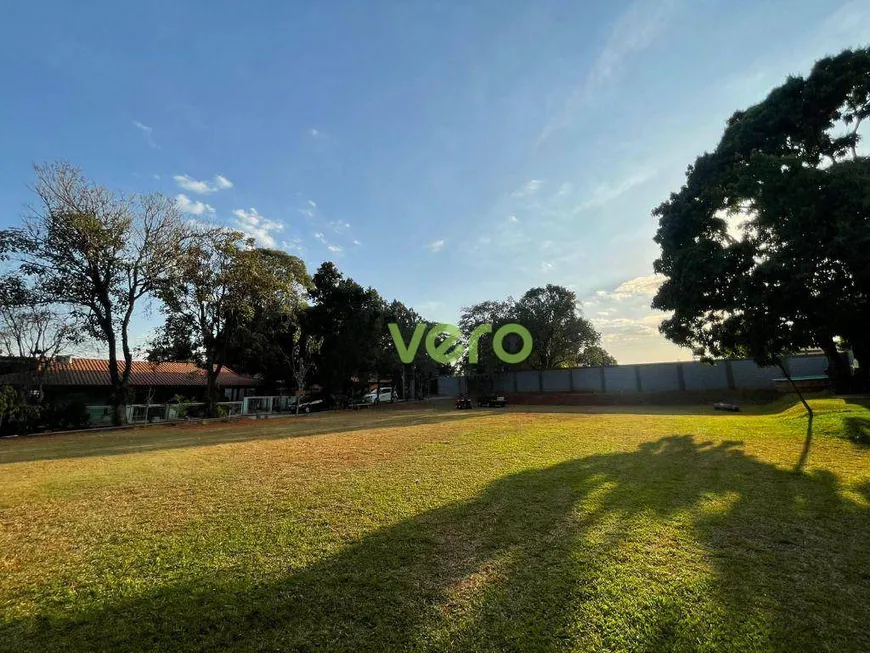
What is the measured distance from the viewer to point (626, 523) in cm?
358

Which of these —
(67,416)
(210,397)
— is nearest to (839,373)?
(210,397)

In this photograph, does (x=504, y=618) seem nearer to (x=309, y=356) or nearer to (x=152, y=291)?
(x=152, y=291)

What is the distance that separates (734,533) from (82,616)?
16.2ft

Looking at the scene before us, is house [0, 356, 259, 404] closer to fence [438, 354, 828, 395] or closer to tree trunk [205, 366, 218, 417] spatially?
tree trunk [205, 366, 218, 417]

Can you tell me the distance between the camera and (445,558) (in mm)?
2971

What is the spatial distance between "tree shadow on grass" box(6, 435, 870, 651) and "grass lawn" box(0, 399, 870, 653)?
0.01m

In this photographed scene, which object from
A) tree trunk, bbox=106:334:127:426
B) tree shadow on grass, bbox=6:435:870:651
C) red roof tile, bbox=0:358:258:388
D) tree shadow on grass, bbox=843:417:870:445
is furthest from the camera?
red roof tile, bbox=0:358:258:388

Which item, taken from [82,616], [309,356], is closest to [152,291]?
[309,356]

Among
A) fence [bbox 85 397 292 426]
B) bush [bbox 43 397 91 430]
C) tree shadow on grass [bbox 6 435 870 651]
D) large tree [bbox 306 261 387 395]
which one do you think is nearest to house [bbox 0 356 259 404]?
fence [bbox 85 397 292 426]

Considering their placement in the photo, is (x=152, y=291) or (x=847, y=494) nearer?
(x=847, y=494)

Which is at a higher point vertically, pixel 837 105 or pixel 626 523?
pixel 837 105

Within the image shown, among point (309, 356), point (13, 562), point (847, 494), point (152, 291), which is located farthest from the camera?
point (309, 356)

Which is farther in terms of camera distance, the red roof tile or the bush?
the red roof tile

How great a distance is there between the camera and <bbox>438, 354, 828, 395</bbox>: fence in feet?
73.2
